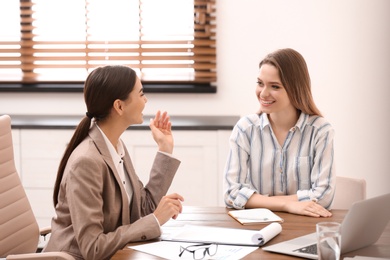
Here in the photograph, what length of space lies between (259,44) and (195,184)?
38.1 inches

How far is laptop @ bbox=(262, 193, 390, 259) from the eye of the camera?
1.80m

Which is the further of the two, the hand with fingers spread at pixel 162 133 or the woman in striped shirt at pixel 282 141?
the woman in striped shirt at pixel 282 141

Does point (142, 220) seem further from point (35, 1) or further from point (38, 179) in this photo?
point (35, 1)

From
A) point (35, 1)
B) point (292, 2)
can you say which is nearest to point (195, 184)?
point (292, 2)

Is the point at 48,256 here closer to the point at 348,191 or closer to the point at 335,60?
the point at 348,191

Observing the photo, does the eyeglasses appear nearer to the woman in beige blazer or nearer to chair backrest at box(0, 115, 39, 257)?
the woman in beige blazer

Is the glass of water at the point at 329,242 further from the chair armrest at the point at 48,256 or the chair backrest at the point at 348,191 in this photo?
the chair backrest at the point at 348,191

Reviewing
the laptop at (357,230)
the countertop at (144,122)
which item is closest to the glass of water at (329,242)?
the laptop at (357,230)

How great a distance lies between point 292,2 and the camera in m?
4.12

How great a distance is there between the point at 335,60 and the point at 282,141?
162cm

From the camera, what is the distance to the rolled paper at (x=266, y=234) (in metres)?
1.96

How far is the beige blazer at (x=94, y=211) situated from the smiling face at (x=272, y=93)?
2.16ft

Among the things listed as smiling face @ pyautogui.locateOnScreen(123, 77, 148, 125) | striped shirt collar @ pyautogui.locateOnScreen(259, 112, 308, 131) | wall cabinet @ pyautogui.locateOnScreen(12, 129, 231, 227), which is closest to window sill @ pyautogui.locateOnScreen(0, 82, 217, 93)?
wall cabinet @ pyautogui.locateOnScreen(12, 129, 231, 227)

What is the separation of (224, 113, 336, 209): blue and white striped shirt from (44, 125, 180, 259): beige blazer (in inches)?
20.1
